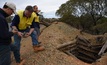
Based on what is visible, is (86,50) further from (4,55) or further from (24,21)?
(4,55)

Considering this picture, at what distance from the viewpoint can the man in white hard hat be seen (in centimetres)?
691

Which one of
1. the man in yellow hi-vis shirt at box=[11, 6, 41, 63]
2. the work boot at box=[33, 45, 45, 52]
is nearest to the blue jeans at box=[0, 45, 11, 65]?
the man in yellow hi-vis shirt at box=[11, 6, 41, 63]

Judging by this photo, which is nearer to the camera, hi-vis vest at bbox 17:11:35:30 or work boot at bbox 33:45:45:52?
hi-vis vest at bbox 17:11:35:30

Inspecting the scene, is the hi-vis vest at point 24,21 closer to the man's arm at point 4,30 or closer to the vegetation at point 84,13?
the man's arm at point 4,30

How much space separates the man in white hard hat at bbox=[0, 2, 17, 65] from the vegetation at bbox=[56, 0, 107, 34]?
16841 mm

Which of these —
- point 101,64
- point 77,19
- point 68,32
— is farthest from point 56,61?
point 77,19

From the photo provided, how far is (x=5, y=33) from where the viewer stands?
6965 mm

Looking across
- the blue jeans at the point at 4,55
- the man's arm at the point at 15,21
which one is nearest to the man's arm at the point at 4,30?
the blue jeans at the point at 4,55

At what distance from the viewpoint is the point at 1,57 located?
721 cm

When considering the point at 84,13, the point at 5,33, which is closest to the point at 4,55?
the point at 5,33

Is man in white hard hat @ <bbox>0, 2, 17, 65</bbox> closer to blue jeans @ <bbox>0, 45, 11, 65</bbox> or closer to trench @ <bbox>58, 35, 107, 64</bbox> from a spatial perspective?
blue jeans @ <bbox>0, 45, 11, 65</bbox>

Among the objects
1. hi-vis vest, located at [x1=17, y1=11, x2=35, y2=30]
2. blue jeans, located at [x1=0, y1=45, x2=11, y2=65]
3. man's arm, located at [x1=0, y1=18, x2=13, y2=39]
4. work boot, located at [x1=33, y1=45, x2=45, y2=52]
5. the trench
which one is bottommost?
the trench

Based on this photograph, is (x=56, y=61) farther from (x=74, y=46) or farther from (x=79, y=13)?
(x=79, y=13)

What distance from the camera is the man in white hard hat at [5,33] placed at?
6.91 meters
